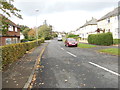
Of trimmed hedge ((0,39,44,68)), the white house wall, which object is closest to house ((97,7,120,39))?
the white house wall

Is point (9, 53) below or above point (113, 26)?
below

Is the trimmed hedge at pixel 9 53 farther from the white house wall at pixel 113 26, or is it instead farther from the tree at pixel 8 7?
the white house wall at pixel 113 26

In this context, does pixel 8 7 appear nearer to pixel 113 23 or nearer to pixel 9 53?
pixel 9 53

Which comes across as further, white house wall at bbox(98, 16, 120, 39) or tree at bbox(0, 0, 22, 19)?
white house wall at bbox(98, 16, 120, 39)

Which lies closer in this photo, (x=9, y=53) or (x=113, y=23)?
(x=9, y=53)

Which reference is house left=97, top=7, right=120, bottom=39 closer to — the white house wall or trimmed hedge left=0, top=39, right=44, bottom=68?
the white house wall

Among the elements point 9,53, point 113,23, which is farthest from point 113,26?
point 9,53

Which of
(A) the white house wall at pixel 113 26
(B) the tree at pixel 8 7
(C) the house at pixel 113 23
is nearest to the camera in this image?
(B) the tree at pixel 8 7

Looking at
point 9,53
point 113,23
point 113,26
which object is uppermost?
point 113,23

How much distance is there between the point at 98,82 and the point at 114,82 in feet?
2.14

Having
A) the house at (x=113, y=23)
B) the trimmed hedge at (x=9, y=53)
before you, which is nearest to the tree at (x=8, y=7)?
the trimmed hedge at (x=9, y=53)

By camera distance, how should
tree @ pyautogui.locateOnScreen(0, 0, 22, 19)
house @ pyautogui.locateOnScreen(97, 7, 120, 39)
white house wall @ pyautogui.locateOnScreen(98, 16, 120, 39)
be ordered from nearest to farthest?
1. tree @ pyautogui.locateOnScreen(0, 0, 22, 19)
2. house @ pyautogui.locateOnScreen(97, 7, 120, 39)
3. white house wall @ pyautogui.locateOnScreen(98, 16, 120, 39)

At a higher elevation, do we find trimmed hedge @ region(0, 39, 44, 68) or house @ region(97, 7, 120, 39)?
house @ region(97, 7, 120, 39)

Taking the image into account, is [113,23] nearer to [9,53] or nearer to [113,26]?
[113,26]
